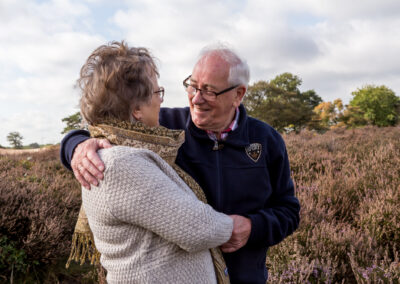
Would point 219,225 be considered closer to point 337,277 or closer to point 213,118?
point 213,118

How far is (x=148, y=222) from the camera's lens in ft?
4.13

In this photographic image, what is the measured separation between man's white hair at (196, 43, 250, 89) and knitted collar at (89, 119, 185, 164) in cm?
82

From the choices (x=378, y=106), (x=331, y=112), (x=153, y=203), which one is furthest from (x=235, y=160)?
(x=378, y=106)

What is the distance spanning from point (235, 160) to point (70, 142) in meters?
1.00

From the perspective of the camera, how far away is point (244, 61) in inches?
89.4

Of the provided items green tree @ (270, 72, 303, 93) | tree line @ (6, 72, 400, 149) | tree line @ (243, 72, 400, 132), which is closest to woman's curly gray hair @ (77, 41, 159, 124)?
tree line @ (6, 72, 400, 149)

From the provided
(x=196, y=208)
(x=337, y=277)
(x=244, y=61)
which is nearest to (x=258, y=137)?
(x=244, y=61)

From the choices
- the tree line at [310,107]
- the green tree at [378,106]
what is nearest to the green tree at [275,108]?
the tree line at [310,107]

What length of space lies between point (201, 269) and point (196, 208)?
374mm

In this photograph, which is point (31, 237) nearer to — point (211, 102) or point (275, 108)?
point (211, 102)

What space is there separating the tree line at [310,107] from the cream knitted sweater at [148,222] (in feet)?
94.6

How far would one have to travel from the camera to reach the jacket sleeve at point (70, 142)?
5.71 feet

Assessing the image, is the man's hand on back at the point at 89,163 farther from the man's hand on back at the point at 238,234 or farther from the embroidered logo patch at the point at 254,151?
the embroidered logo patch at the point at 254,151

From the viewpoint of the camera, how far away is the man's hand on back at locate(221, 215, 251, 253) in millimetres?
1690
